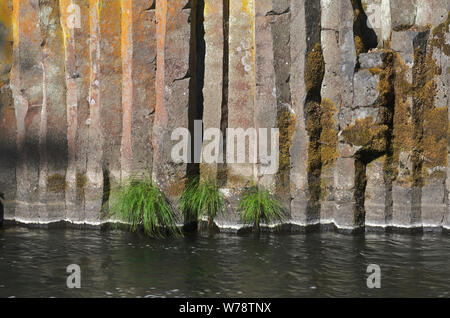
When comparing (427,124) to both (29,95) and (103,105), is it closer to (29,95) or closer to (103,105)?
(103,105)

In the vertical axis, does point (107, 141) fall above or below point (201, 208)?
above

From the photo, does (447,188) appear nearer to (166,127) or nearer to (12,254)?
(166,127)

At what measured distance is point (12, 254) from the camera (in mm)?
6379

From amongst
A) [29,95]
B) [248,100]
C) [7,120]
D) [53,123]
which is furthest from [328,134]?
[7,120]

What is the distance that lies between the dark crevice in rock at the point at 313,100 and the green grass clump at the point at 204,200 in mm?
1079

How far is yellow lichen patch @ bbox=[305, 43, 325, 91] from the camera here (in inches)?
276

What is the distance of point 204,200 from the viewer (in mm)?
7188

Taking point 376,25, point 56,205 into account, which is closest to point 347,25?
point 376,25

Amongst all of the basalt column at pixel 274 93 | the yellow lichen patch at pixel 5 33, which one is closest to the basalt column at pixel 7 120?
the yellow lichen patch at pixel 5 33

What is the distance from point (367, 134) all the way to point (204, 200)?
2.03 m

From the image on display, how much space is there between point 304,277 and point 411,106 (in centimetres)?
263

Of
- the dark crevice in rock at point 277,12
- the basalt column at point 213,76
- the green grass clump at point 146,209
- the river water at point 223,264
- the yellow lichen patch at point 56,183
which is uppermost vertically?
the dark crevice in rock at point 277,12

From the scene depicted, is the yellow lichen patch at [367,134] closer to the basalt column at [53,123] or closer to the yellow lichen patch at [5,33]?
the basalt column at [53,123]

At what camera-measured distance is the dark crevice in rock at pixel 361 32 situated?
22.7ft
